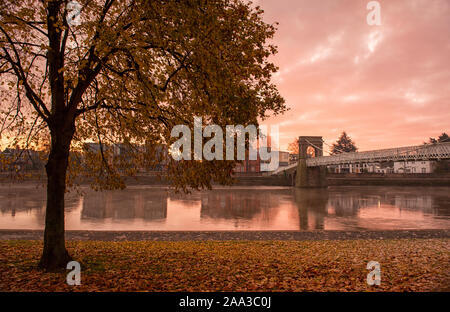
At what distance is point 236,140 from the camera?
298 inches

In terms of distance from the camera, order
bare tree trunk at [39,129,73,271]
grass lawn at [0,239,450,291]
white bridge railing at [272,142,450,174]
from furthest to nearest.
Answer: white bridge railing at [272,142,450,174]
bare tree trunk at [39,129,73,271]
grass lawn at [0,239,450,291]

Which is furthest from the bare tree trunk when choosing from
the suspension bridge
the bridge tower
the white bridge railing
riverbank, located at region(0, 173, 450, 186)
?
the bridge tower

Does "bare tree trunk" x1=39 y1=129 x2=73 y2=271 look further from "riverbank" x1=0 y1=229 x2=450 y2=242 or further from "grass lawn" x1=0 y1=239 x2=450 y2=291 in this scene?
"riverbank" x1=0 y1=229 x2=450 y2=242

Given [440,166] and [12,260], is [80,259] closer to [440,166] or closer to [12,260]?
[12,260]

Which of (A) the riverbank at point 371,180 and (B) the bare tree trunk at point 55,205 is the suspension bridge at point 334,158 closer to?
(A) the riverbank at point 371,180

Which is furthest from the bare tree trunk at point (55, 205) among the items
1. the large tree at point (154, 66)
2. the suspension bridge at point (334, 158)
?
the suspension bridge at point (334, 158)

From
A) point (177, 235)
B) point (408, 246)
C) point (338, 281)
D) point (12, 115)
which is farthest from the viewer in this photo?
point (177, 235)

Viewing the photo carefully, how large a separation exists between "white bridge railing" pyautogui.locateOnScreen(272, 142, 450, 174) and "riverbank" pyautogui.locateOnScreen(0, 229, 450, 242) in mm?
36059

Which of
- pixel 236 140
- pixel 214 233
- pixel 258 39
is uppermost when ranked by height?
pixel 258 39

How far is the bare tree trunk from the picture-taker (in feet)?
24.1

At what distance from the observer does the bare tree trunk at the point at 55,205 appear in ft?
24.1

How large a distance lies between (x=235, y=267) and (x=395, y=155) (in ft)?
170
